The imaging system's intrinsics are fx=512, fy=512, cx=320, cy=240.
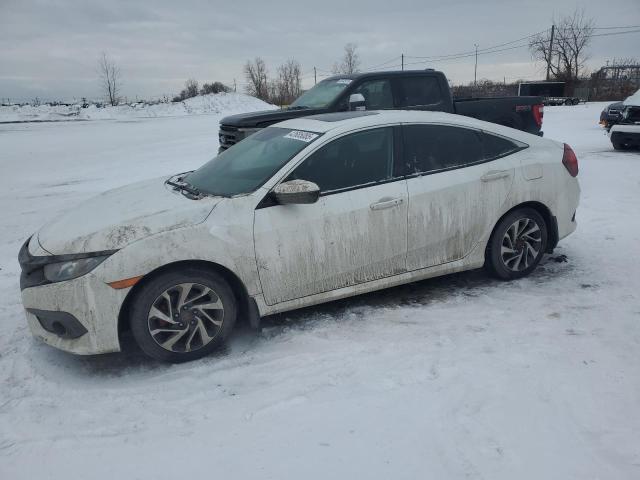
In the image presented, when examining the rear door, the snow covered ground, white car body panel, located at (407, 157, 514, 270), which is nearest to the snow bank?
the rear door

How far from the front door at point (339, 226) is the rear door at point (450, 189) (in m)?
0.15

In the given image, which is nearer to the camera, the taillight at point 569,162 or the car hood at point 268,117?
the taillight at point 569,162

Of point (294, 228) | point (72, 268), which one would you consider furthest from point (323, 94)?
point (72, 268)

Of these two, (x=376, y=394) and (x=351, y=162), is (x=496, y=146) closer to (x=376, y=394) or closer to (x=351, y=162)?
(x=351, y=162)

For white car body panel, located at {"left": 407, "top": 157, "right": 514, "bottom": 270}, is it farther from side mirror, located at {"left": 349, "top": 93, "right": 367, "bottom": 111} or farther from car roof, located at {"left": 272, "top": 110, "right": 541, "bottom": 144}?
side mirror, located at {"left": 349, "top": 93, "right": 367, "bottom": 111}

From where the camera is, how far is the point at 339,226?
3.81 metres

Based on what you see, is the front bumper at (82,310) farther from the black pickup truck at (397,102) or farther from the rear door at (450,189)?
the black pickup truck at (397,102)

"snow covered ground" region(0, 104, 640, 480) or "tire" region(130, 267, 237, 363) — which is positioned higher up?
"tire" region(130, 267, 237, 363)

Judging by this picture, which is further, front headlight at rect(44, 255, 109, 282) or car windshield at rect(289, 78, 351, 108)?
car windshield at rect(289, 78, 351, 108)

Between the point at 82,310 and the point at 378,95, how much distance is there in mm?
6089

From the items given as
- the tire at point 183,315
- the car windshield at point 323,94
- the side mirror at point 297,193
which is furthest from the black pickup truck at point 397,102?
the tire at point 183,315

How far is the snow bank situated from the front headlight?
38.7 metres

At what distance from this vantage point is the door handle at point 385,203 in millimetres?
3922

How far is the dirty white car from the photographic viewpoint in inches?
131
